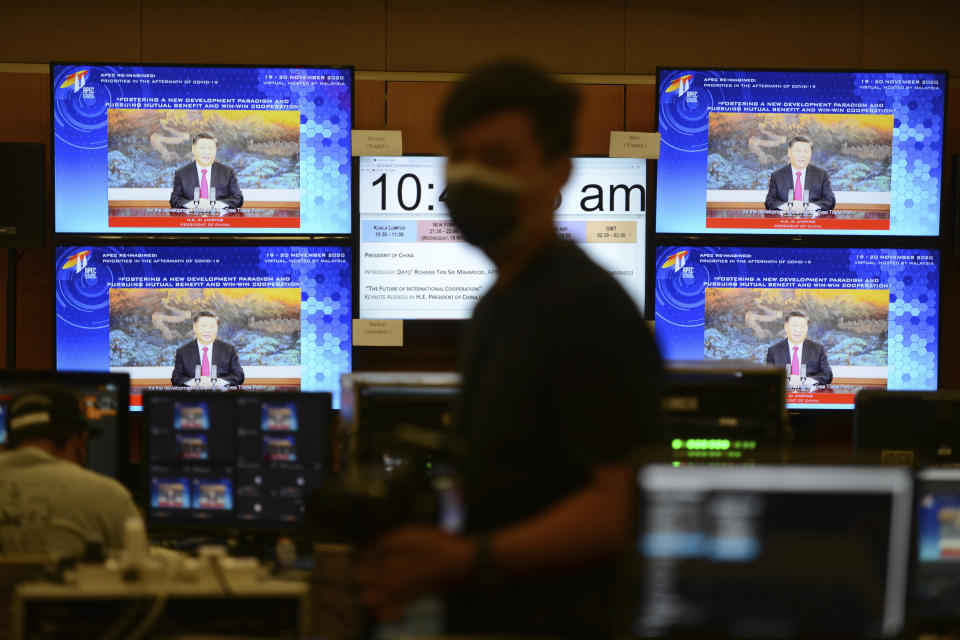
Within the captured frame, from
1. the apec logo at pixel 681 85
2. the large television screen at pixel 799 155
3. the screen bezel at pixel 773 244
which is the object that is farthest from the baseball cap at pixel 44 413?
the apec logo at pixel 681 85

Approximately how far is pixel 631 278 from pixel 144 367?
202cm

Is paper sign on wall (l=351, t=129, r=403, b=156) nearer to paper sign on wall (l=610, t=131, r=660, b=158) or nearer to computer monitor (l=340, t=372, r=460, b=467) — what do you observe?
paper sign on wall (l=610, t=131, r=660, b=158)

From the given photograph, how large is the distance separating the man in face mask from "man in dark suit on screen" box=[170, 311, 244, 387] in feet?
9.27

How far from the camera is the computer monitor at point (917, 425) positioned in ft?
7.22

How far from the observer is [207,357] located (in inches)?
153

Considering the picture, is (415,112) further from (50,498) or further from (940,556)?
(940,556)

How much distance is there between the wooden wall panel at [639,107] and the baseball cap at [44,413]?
2.68 meters

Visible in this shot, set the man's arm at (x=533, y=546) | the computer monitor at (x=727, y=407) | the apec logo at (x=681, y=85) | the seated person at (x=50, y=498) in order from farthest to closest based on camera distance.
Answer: the apec logo at (x=681, y=85), the seated person at (x=50, y=498), the computer monitor at (x=727, y=407), the man's arm at (x=533, y=546)

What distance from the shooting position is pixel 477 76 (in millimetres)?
1168

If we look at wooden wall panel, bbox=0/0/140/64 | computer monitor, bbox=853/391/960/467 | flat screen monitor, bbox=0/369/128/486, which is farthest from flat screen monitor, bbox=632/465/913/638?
wooden wall panel, bbox=0/0/140/64

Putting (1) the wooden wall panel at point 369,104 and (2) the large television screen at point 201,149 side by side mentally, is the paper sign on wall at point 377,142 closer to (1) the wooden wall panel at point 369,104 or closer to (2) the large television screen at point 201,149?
(2) the large television screen at point 201,149

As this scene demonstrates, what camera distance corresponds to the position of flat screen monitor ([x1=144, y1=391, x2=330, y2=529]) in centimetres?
253

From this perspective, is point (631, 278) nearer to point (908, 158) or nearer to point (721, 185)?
point (721, 185)

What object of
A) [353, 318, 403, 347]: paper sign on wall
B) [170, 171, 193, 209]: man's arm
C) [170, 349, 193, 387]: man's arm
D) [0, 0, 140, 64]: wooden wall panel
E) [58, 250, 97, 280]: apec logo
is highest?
[0, 0, 140, 64]: wooden wall panel
